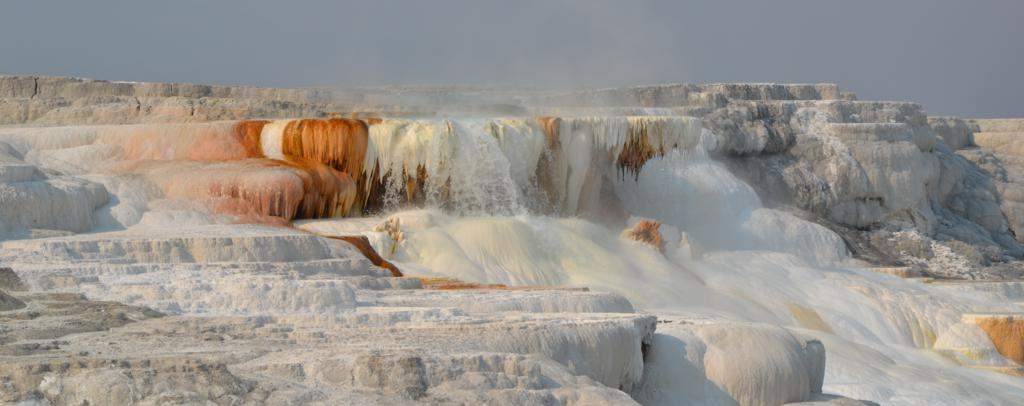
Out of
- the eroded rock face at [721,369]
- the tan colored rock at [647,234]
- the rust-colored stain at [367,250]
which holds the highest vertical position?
the eroded rock face at [721,369]

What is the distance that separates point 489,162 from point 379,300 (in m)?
8.16

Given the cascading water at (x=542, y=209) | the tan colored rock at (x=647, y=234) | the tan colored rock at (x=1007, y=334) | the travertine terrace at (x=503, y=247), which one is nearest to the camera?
the travertine terrace at (x=503, y=247)

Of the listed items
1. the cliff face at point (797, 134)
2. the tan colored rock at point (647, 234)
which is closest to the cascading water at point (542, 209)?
the tan colored rock at point (647, 234)

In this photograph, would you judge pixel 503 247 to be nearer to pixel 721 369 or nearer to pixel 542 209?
pixel 542 209

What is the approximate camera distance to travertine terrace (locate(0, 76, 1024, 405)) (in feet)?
23.0

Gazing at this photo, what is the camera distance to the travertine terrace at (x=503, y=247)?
23.0ft

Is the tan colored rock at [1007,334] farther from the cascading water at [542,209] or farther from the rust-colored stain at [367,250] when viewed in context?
the rust-colored stain at [367,250]

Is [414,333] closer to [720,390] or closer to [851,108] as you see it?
[720,390]

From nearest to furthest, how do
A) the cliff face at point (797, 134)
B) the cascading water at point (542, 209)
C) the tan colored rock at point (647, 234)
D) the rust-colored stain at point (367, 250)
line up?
1. the rust-colored stain at point (367, 250)
2. the cascading water at point (542, 209)
3. the tan colored rock at point (647, 234)
4. the cliff face at point (797, 134)

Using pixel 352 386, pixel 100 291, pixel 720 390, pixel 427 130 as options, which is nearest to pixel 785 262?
pixel 427 130

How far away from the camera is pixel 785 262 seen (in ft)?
62.8

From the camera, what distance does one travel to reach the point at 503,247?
49.4 feet

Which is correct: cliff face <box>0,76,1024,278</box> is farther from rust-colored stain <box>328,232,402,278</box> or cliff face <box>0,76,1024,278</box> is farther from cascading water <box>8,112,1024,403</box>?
rust-colored stain <box>328,232,402,278</box>

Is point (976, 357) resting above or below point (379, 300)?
below
